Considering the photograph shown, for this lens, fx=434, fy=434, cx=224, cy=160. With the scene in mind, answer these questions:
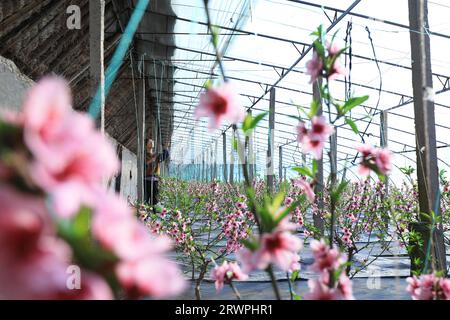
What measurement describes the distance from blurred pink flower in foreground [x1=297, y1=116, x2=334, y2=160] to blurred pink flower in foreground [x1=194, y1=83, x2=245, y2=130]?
1.09 ft

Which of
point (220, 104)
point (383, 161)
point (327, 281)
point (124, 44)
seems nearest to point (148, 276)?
point (220, 104)

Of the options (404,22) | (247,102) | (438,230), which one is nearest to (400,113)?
(247,102)

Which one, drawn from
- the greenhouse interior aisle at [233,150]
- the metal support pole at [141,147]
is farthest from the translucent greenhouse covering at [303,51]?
the metal support pole at [141,147]

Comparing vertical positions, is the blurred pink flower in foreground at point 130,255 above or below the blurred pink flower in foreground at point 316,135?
below

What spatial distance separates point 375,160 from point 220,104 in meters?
0.49

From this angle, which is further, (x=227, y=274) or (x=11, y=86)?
(x=11, y=86)

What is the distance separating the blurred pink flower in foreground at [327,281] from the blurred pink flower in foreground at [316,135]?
24cm

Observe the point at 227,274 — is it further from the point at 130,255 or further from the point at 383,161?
the point at 130,255

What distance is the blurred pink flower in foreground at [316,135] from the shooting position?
99 centimetres

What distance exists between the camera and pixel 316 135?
3.28ft

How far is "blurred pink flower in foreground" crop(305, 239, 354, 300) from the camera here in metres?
0.75

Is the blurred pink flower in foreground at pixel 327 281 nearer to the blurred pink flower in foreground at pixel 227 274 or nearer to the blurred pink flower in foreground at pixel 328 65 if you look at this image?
the blurred pink flower in foreground at pixel 227 274

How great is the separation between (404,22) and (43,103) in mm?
5624
